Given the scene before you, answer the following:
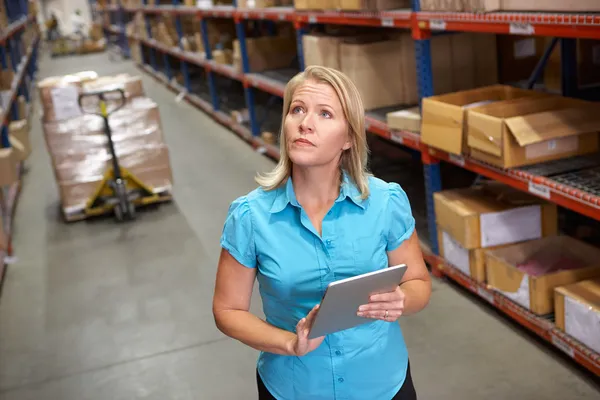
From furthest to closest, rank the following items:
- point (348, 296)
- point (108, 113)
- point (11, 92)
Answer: point (11, 92), point (108, 113), point (348, 296)

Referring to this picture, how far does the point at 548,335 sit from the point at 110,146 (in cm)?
352

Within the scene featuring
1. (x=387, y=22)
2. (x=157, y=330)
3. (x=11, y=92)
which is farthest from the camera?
(x=11, y=92)

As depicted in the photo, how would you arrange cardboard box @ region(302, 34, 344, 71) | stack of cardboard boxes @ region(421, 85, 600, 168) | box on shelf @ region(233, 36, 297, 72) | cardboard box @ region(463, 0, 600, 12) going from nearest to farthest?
cardboard box @ region(463, 0, 600, 12), stack of cardboard boxes @ region(421, 85, 600, 168), cardboard box @ region(302, 34, 344, 71), box on shelf @ region(233, 36, 297, 72)

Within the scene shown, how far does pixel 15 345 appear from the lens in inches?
138

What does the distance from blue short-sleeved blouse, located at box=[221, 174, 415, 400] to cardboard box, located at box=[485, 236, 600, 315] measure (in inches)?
59.4

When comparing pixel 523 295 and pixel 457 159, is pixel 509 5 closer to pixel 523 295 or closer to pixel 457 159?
pixel 457 159

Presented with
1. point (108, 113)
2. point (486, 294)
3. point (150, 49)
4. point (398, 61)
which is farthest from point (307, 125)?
point (150, 49)

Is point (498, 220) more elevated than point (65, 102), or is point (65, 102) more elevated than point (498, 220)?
point (65, 102)

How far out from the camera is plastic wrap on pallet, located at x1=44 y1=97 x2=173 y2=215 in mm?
5191

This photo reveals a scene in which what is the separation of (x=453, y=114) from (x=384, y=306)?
1935 mm

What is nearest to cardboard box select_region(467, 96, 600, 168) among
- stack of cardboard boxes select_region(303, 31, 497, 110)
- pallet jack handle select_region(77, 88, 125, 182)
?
stack of cardboard boxes select_region(303, 31, 497, 110)

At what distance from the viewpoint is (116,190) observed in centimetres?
515

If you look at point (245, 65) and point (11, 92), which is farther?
point (11, 92)

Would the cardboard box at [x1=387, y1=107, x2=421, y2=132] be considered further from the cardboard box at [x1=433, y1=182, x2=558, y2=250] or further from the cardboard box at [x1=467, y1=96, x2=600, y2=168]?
the cardboard box at [x1=467, y1=96, x2=600, y2=168]
